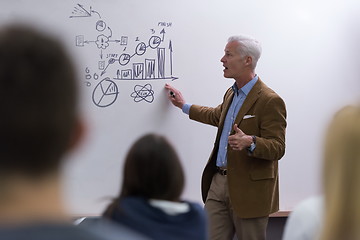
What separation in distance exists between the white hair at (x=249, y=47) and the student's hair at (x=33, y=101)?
8.73 ft

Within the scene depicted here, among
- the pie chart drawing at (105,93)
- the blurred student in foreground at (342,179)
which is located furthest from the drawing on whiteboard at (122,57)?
the blurred student in foreground at (342,179)

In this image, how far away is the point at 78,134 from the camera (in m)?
0.77

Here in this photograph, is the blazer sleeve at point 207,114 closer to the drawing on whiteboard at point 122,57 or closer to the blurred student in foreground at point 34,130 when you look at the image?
the drawing on whiteboard at point 122,57

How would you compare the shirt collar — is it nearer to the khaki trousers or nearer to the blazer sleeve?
the blazer sleeve

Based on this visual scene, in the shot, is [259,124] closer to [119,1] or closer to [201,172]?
[201,172]

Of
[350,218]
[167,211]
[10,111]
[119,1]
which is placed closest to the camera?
[10,111]

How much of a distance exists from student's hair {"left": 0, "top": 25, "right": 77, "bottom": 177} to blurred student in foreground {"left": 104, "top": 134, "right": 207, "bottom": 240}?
2.60 feet

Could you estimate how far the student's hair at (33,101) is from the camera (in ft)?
2.33

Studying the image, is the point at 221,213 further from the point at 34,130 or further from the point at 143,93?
the point at 34,130

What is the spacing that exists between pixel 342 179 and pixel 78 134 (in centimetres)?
61

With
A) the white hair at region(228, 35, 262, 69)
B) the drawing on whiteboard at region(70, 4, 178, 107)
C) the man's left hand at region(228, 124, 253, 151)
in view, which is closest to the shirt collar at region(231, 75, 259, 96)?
the white hair at region(228, 35, 262, 69)

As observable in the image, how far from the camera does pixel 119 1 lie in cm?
342

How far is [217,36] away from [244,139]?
33.4 inches

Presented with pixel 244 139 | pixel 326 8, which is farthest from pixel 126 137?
pixel 326 8
